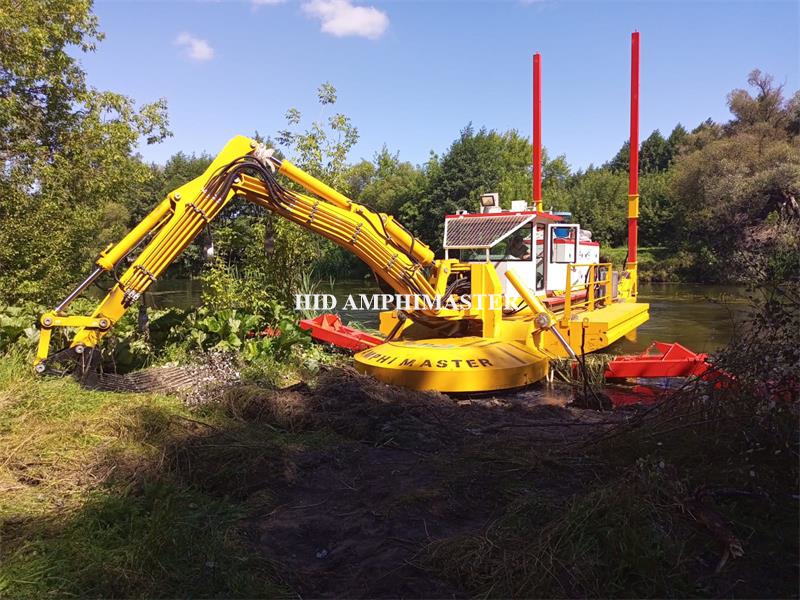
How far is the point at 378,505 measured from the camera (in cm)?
371

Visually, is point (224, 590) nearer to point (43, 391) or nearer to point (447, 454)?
point (447, 454)

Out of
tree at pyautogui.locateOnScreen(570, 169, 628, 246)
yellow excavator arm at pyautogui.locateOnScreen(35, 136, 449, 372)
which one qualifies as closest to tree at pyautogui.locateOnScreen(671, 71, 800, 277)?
tree at pyautogui.locateOnScreen(570, 169, 628, 246)

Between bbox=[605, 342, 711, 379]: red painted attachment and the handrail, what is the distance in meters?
0.96

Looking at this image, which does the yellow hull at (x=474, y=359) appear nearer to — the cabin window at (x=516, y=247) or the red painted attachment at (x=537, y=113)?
the cabin window at (x=516, y=247)

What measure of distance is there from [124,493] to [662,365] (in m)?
6.61

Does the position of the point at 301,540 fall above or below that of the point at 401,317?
below

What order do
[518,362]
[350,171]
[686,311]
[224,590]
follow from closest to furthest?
[224,590] < [518,362] < [350,171] < [686,311]

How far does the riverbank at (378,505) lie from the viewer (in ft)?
8.65

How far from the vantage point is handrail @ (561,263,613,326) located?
824 centimetres

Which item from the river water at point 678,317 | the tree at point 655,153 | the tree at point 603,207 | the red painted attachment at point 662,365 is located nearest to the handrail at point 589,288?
the red painted attachment at point 662,365

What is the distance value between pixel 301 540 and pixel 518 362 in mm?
4188

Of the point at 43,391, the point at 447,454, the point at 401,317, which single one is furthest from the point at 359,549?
the point at 401,317

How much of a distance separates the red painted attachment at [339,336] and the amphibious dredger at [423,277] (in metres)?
0.53

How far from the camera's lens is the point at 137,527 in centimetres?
318
